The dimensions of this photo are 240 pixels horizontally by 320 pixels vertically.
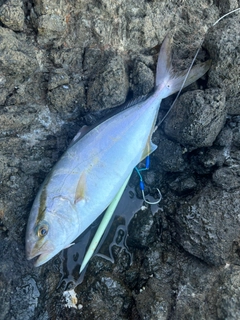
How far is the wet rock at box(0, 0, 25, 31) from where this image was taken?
8.17 feet

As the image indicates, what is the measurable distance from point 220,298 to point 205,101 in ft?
5.10

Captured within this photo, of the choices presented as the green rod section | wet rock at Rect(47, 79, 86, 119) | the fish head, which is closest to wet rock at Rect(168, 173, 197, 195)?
the green rod section

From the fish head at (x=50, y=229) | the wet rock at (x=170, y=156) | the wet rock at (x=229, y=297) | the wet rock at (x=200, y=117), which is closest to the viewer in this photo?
the wet rock at (x=229, y=297)

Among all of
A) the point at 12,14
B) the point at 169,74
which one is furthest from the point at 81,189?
the point at 12,14

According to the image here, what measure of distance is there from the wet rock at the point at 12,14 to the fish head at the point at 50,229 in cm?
159

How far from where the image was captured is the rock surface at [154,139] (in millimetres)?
2355

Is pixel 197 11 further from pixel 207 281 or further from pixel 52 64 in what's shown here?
pixel 207 281

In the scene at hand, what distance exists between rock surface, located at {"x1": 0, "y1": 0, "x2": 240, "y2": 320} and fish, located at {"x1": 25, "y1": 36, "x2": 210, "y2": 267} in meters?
0.17

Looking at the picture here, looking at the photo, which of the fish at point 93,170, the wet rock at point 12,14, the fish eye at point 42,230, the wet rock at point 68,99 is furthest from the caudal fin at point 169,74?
the fish eye at point 42,230

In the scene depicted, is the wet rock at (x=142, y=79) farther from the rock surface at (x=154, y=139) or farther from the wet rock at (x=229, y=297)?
the wet rock at (x=229, y=297)

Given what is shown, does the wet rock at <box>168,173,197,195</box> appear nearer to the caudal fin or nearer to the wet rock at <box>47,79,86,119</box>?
the caudal fin

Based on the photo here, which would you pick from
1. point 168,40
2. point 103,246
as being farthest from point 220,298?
point 168,40

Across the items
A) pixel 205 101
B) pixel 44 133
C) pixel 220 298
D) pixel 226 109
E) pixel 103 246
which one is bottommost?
pixel 220 298

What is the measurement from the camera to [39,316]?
2389 mm
